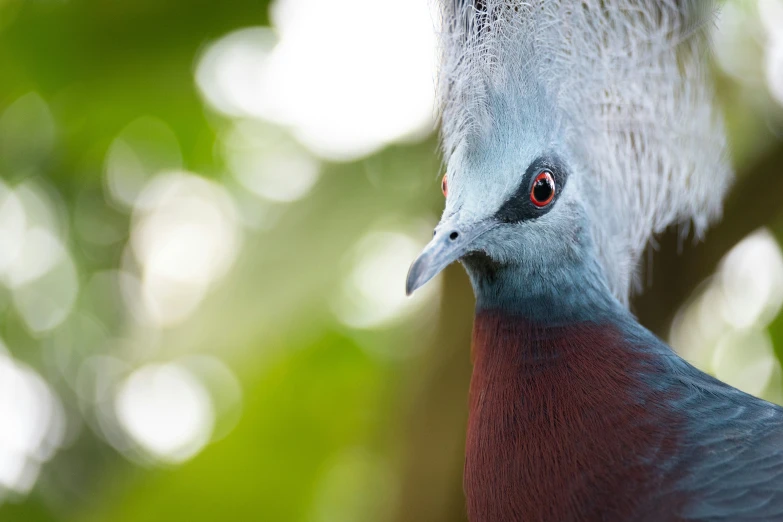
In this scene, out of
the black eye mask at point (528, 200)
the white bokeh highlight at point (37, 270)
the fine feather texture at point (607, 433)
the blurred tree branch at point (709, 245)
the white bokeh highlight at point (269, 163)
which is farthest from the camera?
the white bokeh highlight at point (37, 270)

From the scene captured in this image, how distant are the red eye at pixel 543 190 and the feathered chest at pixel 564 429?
203 millimetres

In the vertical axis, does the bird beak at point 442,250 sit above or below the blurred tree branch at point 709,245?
below

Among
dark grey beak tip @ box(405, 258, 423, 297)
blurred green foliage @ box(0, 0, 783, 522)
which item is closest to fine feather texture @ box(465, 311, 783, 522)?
dark grey beak tip @ box(405, 258, 423, 297)

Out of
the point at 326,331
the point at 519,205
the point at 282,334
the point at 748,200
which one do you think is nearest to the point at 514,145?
the point at 519,205

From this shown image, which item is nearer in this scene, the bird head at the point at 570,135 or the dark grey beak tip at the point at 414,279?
the dark grey beak tip at the point at 414,279

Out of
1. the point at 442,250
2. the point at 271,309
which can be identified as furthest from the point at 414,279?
the point at 271,309

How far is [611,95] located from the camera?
4.75 feet

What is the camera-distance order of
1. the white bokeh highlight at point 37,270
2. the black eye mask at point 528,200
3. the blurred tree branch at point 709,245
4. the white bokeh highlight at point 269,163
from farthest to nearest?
1. the white bokeh highlight at point 37,270
2. the white bokeh highlight at point 269,163
3. the blurred tree branch at point 709,245
4. the black eye mask at point 528,200

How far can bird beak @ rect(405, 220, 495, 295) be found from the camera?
42.4 inches

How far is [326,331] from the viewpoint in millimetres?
2639

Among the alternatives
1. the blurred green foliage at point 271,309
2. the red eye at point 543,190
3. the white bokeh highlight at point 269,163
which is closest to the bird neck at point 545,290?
the red eye at point 543,190

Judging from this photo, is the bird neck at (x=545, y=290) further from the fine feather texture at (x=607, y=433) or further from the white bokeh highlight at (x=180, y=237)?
the white bokeh highlight at (x=180, y=237)

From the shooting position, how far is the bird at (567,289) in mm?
1078

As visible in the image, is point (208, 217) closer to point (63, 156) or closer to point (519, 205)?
point (63, 156)
